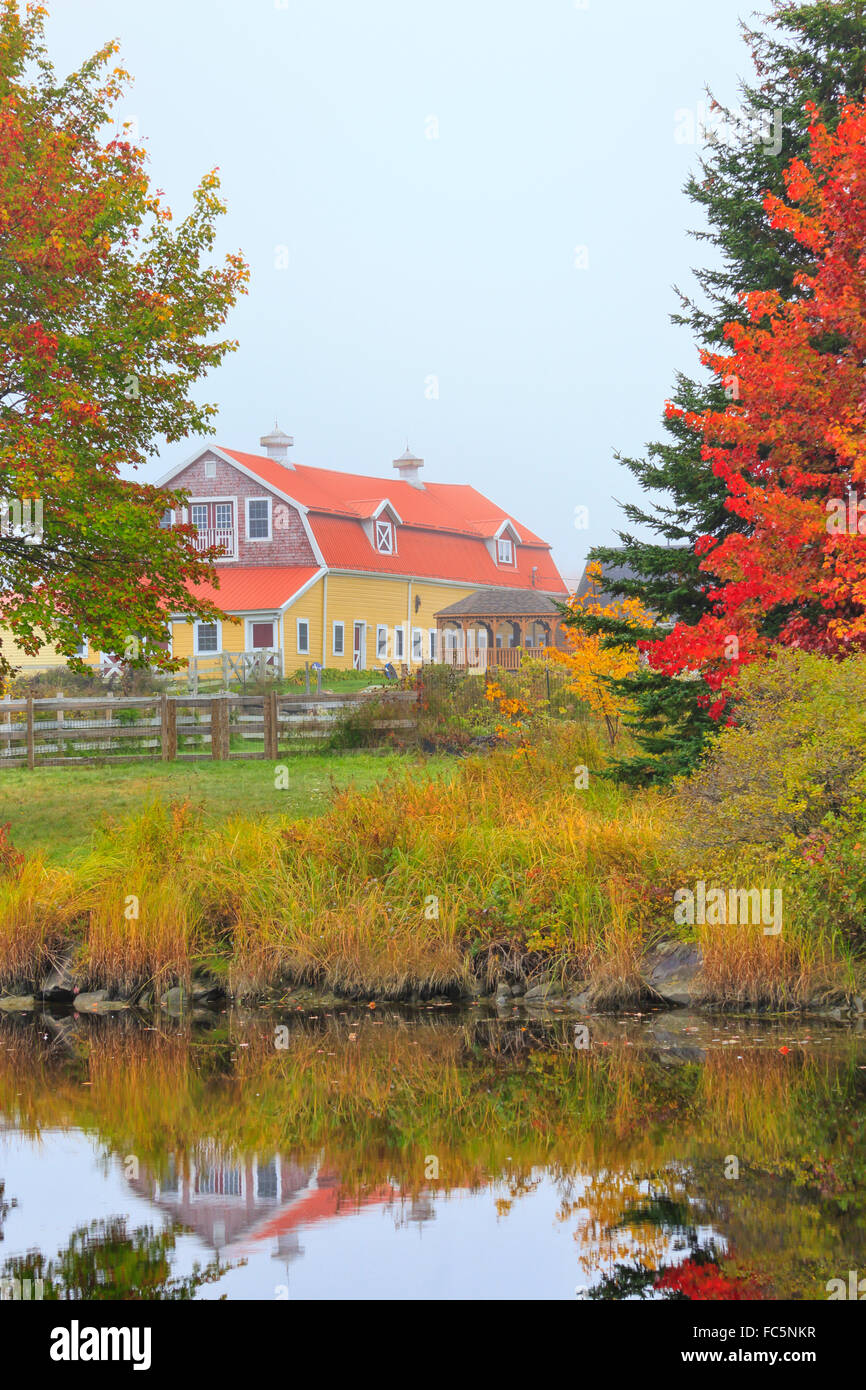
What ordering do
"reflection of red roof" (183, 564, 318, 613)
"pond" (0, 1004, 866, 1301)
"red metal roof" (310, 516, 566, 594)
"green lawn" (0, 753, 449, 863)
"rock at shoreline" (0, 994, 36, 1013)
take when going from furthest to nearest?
"red metal roof" (310, 516, 566, 594)
"reflection of red roof" (183, 564, 318, 613)
"green lawn" (0, 753, 449, 863)
"rock at shoreline" (0, 994, 36, 1013)
"pond" (0, 1004, 866, 1301)

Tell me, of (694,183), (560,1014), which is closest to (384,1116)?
(560,1014)

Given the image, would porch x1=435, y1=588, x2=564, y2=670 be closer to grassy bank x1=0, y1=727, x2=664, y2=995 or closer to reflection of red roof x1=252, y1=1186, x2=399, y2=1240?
grassy bank x1=0, y1=727, x2=664, y2=995

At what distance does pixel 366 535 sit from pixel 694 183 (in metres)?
32.4

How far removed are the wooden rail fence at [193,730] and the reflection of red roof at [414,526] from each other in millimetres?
19611

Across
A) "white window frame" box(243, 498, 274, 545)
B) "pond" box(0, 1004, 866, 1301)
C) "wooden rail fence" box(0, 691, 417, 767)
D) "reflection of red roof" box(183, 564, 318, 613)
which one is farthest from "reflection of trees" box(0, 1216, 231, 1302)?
"white window frame" box(243, 498, 274, 545)

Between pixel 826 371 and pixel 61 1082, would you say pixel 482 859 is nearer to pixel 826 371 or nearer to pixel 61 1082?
pixel 61 1082

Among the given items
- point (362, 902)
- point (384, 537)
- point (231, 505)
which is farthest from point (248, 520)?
point (362, 902)

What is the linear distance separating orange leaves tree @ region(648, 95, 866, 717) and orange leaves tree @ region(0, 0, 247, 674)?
6.79 metres

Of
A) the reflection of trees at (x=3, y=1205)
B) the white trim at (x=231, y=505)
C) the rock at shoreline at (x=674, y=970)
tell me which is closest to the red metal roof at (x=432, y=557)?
the white trim at (x=231, y=505)

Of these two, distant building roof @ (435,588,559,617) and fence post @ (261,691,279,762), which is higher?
distant building roof @ (435,588,559,617)

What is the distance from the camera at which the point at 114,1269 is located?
6215 mm

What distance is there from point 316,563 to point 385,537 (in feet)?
17.3

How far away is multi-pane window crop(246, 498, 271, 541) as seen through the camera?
45.7 meters

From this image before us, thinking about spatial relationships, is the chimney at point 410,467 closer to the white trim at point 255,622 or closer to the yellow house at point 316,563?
the yellow house at point 316,563
